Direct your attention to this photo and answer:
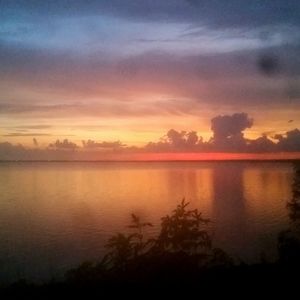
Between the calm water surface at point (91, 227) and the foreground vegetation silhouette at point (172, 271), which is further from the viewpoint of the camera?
the calm water surface at point (91, 227)

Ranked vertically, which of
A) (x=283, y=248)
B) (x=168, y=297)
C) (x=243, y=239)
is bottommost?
(x=243, y=239)

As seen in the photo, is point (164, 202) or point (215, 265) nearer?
point (215, 265)

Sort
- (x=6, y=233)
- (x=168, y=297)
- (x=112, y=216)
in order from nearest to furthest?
(x=168, y=297) < (x=6, y=233) < (x=112, y=216)

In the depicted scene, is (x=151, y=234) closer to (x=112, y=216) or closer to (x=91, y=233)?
(x=91, y=233)

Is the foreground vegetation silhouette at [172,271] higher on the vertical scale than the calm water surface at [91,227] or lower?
higher

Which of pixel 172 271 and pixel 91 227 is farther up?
pixel 172 271

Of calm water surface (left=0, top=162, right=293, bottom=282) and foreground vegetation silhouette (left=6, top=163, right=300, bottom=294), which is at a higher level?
foreground vegetation silhouette (left=6, top=163, right=300, bottom=294)

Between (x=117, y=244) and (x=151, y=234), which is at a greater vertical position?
(x=117, y=244)

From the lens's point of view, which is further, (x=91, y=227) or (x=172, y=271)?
(x=91, y=227)

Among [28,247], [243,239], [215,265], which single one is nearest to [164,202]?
[243,239]

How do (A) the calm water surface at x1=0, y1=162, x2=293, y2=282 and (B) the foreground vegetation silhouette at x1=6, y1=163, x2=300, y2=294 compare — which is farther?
(A) the calm water surface at x1=0, y1=162, x2=293, y2=282

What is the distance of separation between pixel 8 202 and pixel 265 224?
38.8 m

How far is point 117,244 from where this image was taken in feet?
34.8

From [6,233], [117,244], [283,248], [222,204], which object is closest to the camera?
[117,244]
